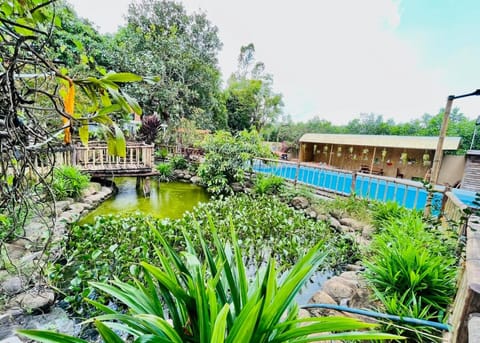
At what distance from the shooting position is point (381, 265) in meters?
2.13

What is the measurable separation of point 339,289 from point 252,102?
51.6ft

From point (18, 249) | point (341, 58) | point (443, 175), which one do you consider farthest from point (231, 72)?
point (18, 249)

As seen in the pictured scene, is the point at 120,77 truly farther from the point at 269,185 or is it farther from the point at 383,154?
the point at 383,154

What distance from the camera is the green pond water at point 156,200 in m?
5.16

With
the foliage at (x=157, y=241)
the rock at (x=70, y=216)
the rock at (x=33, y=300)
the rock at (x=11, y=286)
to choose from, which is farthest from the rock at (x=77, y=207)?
the rock at (x=33, y=300)

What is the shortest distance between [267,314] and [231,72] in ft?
69.6

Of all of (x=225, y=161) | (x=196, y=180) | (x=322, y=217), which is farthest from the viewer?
(x=196, y=180)

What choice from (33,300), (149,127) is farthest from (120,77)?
(149,127)

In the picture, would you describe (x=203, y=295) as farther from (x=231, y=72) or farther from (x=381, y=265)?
(x=231, y=72)

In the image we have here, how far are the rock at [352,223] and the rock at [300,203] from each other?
1.03 meters

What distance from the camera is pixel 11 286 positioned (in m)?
2.23

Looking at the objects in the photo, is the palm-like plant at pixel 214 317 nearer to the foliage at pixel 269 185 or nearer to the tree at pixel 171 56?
the foliage at pixel 269 185

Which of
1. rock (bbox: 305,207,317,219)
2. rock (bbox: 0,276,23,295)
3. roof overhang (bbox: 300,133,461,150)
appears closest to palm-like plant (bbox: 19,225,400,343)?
rock (bbox: 0,276,23,295)

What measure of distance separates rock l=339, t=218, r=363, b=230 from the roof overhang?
300 inches
